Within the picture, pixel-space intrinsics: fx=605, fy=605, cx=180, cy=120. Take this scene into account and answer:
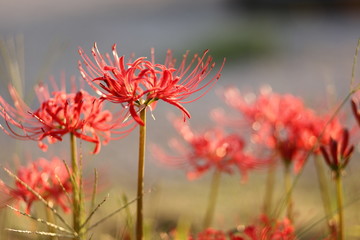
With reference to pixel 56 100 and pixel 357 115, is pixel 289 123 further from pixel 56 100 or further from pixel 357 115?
pixel 56 100

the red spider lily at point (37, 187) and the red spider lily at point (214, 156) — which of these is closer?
the red spider lily at point (37, 187)

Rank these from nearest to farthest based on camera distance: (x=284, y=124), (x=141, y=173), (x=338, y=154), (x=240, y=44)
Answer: (x=141, y=173) < (x=338, y=154) < (x=284, y=124) < (x=240, y=44)

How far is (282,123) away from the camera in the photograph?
1303 mm

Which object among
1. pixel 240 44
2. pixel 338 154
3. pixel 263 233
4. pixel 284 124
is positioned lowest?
pixel 263 233

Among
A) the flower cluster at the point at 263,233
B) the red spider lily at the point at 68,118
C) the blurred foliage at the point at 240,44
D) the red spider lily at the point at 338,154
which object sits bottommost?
the flower cluster at the point at 263,233

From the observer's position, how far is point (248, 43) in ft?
21.0

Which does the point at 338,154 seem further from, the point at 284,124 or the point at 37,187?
the point at 37,187

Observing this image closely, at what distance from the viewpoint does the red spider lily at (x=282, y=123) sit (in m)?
1.21

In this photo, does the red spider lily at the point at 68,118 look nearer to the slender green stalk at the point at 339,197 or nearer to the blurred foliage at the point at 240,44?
the slender green stalk at the point at 339,197

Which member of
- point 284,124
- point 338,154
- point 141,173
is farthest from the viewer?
point 284,124

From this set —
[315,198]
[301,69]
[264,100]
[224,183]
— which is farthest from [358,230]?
[301,69]

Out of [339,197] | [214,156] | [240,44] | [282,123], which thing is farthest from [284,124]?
[240,44]

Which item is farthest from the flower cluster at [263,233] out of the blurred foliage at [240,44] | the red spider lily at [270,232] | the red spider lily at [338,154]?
the blurred foliage at [240,44]

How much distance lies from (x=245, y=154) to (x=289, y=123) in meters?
0.12
